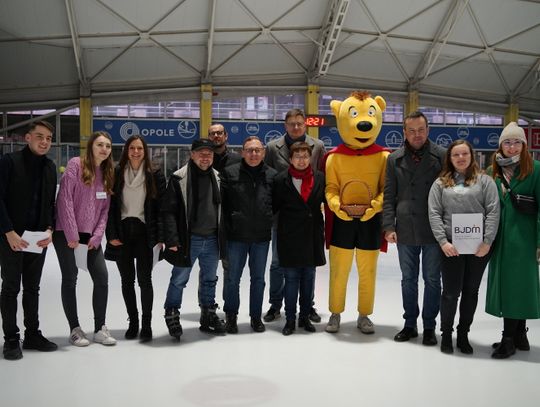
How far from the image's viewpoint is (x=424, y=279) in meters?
4.13

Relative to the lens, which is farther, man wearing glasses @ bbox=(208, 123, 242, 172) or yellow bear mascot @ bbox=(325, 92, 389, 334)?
man wearing glasses @ bbox=(208, 123, 242, 172)

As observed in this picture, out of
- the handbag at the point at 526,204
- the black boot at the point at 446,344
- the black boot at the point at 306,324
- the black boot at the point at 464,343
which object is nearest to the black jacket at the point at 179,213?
the black boot at the point at 306,324

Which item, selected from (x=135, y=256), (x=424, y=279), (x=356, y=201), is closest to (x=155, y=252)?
(x=135, y=256)

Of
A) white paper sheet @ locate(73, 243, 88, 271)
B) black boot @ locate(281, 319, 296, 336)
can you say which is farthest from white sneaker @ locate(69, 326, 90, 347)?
black boot @ locate(281, 319, 296, 336)

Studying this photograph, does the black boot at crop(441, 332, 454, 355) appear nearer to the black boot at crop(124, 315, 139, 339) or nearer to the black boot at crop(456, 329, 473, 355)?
the black boot at crop(456, 329, 473, 355)

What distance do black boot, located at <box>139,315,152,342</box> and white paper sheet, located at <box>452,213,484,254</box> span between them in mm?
2368

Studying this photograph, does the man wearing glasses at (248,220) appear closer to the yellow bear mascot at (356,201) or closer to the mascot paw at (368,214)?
the yellow bear mascot at (356,201)

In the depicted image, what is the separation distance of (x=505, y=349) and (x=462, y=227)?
0.92 meters

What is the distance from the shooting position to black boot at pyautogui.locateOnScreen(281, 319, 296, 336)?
426 cm

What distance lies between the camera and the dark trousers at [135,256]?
13.1 ft

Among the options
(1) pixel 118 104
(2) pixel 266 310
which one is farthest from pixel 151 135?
(2) pixel 266 310

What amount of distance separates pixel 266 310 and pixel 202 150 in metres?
1.80

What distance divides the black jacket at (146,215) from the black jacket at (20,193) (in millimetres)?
433

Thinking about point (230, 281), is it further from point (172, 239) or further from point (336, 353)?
point (336, 353)
